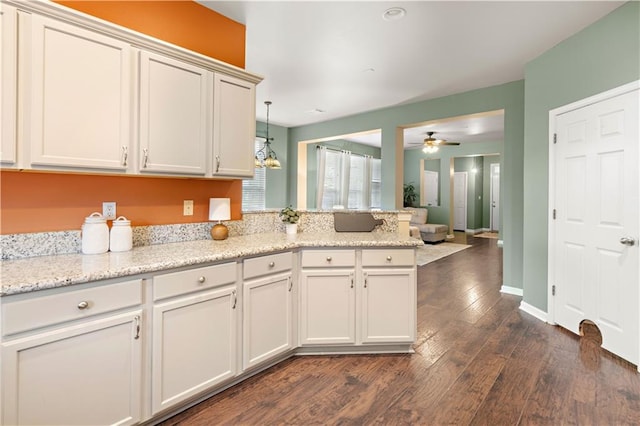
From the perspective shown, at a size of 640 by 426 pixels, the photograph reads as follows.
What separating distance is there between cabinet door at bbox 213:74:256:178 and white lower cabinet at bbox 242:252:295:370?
757 millimetres

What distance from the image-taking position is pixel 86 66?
1.76 metres

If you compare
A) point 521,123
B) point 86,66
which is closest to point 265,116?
point 521,123

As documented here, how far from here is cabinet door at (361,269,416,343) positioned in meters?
2.57

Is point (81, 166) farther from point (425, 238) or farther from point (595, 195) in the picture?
point (425, 238)

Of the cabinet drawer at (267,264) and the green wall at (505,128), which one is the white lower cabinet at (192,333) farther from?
the green wall at (505,128)

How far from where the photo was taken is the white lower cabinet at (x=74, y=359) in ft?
4.32

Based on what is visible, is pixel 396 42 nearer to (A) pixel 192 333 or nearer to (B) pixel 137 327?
(A) pixel 192 333

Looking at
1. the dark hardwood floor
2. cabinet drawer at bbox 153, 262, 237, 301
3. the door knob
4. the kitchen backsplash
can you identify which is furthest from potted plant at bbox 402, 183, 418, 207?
cabinet drawer at bbox 153, 262, 237, 301

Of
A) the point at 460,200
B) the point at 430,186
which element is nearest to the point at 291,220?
the point at 430,186

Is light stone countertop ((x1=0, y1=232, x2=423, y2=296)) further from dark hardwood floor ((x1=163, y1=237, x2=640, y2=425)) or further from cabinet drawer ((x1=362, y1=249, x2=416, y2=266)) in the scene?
dark hardwood floor ((x1=163, y1=237, x2=640, y2=425))

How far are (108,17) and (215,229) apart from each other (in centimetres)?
155

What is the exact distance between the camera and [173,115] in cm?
214

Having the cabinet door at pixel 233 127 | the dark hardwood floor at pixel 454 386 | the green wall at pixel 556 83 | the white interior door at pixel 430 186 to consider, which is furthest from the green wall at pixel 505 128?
the white interior door at pixel 430 186

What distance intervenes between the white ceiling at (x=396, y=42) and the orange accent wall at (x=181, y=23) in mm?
111
